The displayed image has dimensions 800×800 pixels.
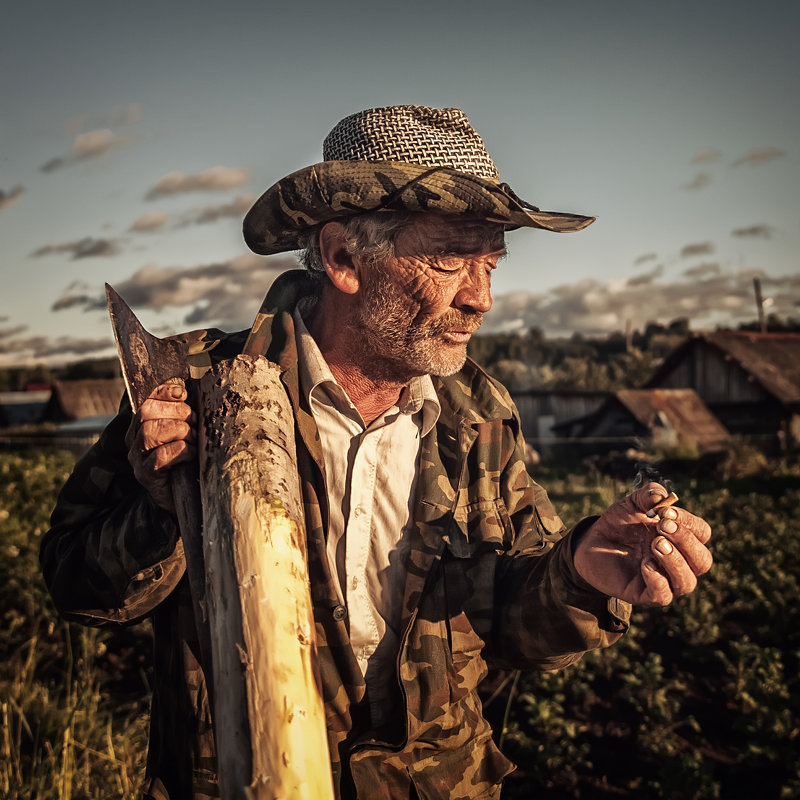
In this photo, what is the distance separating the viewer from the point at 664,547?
62.2 inches

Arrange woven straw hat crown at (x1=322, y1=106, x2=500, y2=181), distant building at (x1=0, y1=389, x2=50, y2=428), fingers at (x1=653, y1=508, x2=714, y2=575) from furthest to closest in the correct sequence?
1. distant building at (x1=0, y1=389, x2=50, y2=428)
2. woven straw hat crown at (x1=322, y1=106, x2=500, y2=181)
3. fingers at (x1=653, y1=508, x2=714, y2=575)

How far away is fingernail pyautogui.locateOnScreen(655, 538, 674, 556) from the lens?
1580mm

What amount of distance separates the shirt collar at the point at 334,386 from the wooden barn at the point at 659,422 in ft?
57.4

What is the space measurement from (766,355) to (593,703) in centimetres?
2173

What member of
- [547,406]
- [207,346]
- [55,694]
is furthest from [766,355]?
[207,346]

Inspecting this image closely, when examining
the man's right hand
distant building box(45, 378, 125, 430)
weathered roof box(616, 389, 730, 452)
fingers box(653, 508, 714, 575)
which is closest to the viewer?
fingers box(653, 508, 714, 575)

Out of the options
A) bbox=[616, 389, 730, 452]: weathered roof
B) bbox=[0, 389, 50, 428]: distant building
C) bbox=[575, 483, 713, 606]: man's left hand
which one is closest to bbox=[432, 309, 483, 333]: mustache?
bbox=[575, 483, 713, 606]: man's left hand

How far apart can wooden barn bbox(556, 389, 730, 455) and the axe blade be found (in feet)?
59.3

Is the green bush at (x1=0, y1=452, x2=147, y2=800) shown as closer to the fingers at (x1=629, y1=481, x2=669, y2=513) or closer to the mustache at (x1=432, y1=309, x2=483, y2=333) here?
the mustache at (x1=432, y1=309, x2=483, y2=333)

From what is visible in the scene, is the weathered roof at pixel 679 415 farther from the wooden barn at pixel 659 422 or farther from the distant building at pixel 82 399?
the distant building at pixel 82 399

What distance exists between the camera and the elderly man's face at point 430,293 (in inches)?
88.1

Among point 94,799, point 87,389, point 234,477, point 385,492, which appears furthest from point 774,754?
point 87,389

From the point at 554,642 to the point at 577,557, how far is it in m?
0.37

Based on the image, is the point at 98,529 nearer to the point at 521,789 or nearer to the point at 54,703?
the point at 54,703
